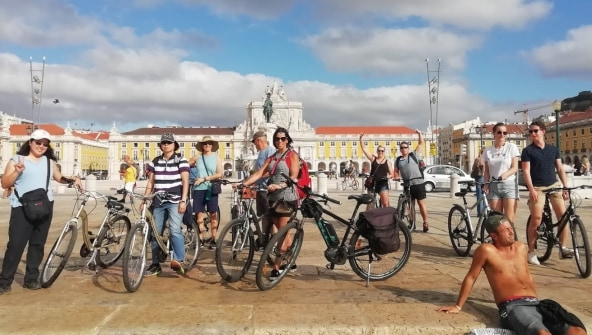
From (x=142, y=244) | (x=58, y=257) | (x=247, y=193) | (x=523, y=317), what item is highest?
(x=247, y=193)

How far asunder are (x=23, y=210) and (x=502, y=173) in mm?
5221

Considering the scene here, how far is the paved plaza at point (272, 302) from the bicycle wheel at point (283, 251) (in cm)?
13

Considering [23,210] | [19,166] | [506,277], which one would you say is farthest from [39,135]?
[506,277]

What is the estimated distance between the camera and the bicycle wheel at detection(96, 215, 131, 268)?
4.71 meters

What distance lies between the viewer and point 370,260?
4.22 metres

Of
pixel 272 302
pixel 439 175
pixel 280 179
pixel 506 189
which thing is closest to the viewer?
pixel 272 302

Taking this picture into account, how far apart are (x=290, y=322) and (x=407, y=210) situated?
16.0 feet

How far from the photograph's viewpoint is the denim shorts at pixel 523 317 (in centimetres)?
271

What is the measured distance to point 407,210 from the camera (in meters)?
7.51

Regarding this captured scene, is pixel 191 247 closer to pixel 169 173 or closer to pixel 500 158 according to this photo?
pixel 169 173

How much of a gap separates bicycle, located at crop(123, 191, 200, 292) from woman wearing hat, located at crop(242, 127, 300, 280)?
1021mm

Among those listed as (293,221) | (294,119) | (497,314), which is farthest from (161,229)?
(294,119)

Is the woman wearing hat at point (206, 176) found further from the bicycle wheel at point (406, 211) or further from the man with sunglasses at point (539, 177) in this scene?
the man with sunglasses at point (539, 177)

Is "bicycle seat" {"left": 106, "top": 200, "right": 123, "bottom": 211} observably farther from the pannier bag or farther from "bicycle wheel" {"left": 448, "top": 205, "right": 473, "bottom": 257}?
"bicycle wheel" {"left": 448, "top": 205, "right": 473, "bottom": 257}
